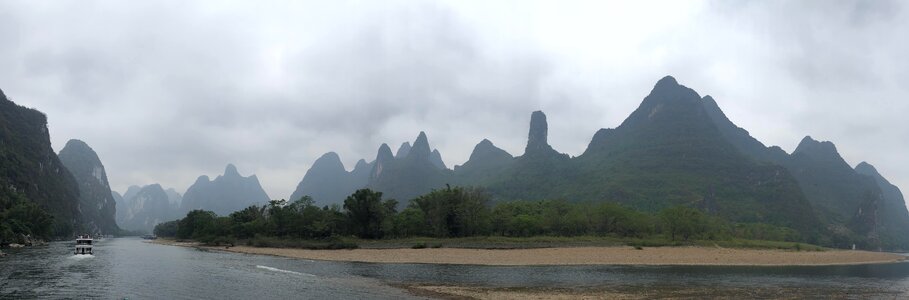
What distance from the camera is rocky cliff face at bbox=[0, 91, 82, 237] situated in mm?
142500

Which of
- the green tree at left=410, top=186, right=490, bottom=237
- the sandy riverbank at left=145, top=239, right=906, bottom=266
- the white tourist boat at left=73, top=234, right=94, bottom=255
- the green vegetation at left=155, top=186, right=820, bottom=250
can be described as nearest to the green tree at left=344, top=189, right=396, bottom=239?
the green vegetation at left=155, top=186, right=820, bottom=250

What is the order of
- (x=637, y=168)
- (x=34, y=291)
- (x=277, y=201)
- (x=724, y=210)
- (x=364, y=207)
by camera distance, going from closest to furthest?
(x=34, y=291) < (x=364, y=207) < (x=277, y=201) < (x=724, y=210) < (x=637, y=168)

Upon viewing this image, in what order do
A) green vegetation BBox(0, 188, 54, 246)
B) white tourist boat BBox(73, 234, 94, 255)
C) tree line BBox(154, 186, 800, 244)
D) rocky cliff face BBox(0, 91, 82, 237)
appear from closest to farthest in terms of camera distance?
1. white tourist boat BBox(73, 234, 94, 255)
2. green vegetation BBox(0, 188, 54, 246)
3. tree line BBox(154, 186, 800, 244)
4. rocky cliff face BBox(0, 91, 82, 237)

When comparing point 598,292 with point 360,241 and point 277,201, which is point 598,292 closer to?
point 360,241

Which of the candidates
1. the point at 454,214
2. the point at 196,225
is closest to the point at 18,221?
the point at 196,225

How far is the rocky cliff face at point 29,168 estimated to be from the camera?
142500 mm

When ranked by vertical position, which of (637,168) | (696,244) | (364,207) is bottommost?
(696,244)

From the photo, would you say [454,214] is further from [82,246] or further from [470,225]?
[82,246]

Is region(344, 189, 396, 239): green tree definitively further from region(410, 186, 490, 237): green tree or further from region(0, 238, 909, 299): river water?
region(0, 238, 909, 299): river water

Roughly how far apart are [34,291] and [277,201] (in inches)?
3586

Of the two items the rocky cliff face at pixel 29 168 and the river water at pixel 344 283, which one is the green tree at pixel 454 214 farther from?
the rocky cliff face at pixel 29 168

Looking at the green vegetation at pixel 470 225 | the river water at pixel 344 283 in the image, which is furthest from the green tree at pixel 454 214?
the river water at pixel 344 283

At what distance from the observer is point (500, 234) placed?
95188 millimetres

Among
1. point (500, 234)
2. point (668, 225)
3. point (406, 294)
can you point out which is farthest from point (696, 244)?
point (406, 294)
